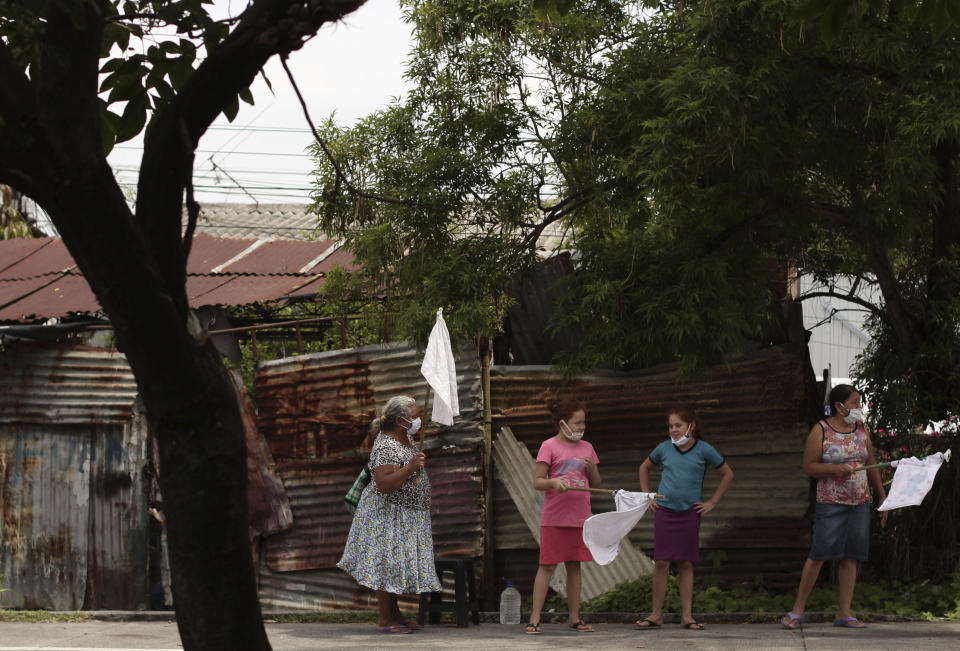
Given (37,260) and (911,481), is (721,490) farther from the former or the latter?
(37,260)

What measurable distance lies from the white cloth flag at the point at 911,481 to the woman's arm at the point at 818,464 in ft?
1.11

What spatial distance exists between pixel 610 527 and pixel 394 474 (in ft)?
5.39

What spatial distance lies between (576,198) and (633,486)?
2.58 m

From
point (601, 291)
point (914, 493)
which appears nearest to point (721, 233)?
point (601, 291)

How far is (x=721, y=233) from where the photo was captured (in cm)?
947

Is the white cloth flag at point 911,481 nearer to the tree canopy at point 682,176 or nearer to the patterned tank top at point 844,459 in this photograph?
the patterned tank top at point 844,459

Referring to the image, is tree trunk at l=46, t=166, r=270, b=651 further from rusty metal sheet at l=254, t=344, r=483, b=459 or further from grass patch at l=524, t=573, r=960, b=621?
rusty metal sheet at l=254, t=344, r=483, b=459

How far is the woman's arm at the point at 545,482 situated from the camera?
29.5 ft

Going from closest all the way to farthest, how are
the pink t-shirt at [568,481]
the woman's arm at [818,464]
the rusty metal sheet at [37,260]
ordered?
the woman's arm at [818,464], the pink t-shirt at [568,481], the rusty metal sheet at [37,260]

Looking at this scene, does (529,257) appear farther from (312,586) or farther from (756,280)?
(312,586)

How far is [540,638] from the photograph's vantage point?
8664 mm

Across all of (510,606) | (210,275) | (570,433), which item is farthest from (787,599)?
(210,275)

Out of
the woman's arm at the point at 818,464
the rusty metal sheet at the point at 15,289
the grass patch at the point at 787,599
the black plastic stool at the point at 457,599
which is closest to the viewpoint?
the woman's arm at the point at 818,464

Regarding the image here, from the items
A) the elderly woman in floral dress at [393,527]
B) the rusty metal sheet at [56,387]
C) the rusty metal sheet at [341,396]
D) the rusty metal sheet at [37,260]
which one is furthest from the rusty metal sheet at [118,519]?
the elderly woman in floral dress at [393,527]
